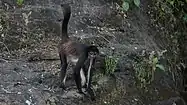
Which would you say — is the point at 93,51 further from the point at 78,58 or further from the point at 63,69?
the point at 63,69

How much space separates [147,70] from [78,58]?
4.53ft

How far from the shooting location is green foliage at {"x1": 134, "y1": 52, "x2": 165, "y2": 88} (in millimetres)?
6656

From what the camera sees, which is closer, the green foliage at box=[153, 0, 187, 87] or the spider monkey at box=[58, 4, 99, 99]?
the spider monkey at box=[58, 4, 99, 99]

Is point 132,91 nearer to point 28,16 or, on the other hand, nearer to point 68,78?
point 68,78

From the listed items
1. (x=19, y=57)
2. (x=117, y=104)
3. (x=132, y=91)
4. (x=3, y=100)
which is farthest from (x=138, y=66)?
(x=3, y=100)

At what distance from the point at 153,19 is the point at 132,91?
2.44 metres

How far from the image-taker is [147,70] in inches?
265

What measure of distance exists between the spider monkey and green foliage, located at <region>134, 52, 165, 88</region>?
0.98 metres

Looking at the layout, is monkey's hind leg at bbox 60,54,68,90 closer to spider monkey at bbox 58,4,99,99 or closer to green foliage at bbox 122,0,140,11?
spider monkey at bbox 58,4,99,99

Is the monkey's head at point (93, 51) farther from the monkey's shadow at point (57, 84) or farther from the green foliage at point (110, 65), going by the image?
the green foliage at point (110, 65)

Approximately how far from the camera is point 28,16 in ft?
25.0

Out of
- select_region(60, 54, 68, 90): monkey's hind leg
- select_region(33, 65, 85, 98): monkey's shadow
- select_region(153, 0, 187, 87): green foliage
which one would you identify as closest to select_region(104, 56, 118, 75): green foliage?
select_region(33, 65, 85, 98): monkey's shadow

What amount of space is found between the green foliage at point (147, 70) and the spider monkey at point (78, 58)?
977mm

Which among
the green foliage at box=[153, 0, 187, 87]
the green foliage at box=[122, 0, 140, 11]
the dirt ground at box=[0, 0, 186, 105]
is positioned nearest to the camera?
the dirt ground at box=[0, 0, 186, 105]
